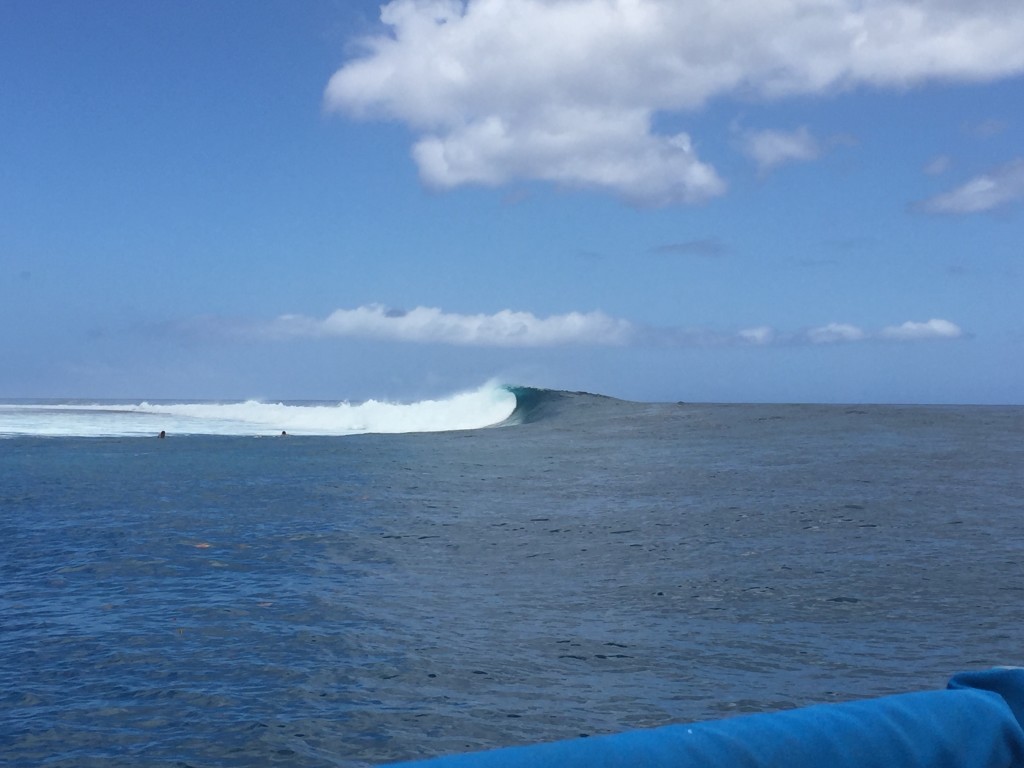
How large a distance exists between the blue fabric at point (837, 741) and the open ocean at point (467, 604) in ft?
10.3

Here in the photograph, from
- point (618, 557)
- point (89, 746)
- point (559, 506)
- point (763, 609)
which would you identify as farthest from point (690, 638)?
point (559, 506)

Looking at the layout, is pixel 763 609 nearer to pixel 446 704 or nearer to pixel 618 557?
pixel 618 557

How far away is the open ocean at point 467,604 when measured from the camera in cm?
528

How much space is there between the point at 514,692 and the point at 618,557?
14.2 feet

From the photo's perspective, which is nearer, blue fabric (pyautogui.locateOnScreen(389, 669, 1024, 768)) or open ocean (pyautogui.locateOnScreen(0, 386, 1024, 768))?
blue fabric (pyautogui.locateOnScreen(389, 669, 1024, 768))

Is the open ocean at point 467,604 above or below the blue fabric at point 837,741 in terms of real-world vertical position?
below

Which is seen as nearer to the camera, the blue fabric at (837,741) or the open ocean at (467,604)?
the blue fabric at (837,741)

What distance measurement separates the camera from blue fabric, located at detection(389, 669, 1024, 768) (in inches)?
71.7

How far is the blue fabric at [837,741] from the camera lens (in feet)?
5.98

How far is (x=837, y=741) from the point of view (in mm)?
1953

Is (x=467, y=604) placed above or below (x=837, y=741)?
below

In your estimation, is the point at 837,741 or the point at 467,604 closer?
the point at 837,741

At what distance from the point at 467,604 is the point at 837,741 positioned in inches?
239

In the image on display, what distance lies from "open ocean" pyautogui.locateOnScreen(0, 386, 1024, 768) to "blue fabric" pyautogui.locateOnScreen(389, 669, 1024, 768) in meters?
3.14
